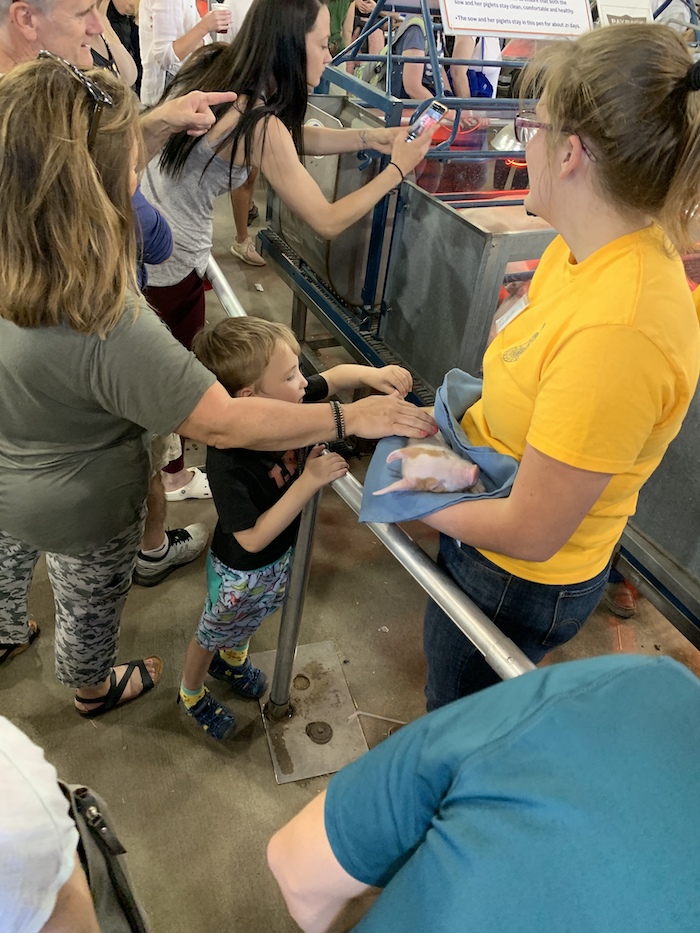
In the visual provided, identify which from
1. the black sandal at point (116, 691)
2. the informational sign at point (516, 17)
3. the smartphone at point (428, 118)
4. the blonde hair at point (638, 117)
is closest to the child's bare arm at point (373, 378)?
the blonde hair at point (638, 117)

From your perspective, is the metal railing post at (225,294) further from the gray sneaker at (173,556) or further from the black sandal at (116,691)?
the black sandal at (116,691)

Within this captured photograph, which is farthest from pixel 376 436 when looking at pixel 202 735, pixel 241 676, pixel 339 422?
pixel 202 735

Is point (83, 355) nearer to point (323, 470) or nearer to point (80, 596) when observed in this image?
point (323, 470)

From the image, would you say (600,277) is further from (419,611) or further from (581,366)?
(419,611)

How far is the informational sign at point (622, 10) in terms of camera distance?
2.15 meters

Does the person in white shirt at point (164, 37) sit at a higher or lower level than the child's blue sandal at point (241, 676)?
higher

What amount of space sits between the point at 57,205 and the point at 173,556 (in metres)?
1.56

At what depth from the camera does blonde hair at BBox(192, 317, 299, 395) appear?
4.48 ft

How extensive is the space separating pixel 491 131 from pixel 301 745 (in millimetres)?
2286

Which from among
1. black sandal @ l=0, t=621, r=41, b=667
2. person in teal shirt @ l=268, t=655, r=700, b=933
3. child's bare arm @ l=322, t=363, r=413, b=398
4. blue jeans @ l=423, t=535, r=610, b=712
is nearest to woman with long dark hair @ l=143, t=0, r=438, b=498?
child's bare arm @ l=322, t=363, r=413, b=398

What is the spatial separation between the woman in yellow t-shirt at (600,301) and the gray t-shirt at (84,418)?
1.85 ft

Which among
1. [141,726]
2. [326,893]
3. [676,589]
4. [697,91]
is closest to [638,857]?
[326,893]

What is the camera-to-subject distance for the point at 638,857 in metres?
0.44

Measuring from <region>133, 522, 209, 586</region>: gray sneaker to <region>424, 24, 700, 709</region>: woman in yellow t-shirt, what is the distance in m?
1.60
